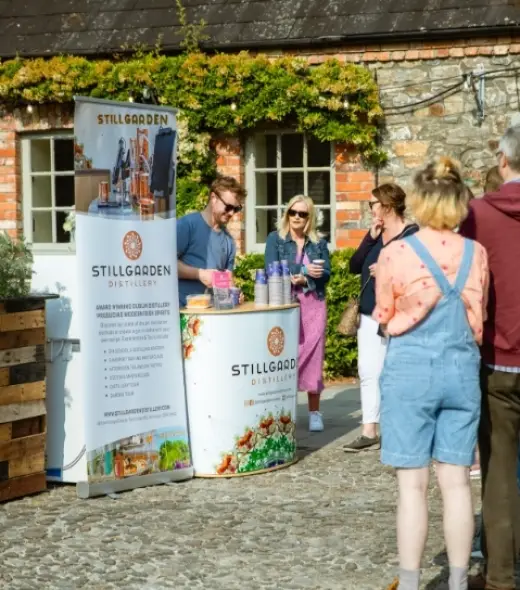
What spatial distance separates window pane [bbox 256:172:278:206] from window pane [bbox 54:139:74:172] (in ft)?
7.16

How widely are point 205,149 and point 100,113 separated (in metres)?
5.72

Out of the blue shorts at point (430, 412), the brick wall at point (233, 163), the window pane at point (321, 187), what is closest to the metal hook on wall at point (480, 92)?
the window pane at point (321, 187)

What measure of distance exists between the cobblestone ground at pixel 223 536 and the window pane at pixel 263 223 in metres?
5.50

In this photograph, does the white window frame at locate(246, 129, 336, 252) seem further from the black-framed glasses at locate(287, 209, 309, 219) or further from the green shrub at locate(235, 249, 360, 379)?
the black-framed glasses at locate(287, 209, 309, 219)

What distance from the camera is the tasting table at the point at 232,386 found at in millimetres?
7758

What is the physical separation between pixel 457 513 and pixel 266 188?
8.73 m

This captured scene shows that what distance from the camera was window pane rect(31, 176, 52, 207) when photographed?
1397 cm

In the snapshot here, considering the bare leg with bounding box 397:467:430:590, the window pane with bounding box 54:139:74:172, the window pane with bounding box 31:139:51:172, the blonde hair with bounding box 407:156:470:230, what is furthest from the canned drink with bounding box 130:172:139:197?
the window pane with bounding box 31:139:51:172

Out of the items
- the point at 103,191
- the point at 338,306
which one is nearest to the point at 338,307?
the point at 338,306

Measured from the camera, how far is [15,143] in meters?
13.7

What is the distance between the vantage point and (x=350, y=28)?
1273 centimetres

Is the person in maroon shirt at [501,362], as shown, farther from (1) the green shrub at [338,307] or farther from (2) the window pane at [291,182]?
(2) the window pane at [291,182]

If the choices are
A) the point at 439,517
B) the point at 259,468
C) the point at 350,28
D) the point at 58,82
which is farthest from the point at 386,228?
the point at 58,82

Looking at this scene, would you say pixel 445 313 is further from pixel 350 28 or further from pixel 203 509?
pixel 350 28
